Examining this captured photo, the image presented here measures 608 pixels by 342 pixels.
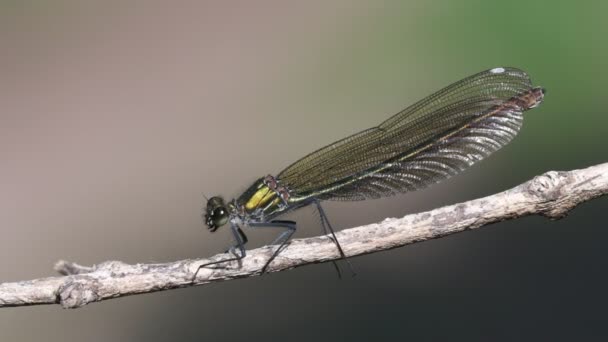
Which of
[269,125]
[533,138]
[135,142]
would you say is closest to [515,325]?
[533,138]

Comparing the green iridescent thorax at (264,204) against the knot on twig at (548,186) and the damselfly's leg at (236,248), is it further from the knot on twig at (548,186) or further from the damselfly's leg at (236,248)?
the knot on twig at (548,186)

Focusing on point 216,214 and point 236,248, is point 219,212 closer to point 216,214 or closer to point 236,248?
point 216,214

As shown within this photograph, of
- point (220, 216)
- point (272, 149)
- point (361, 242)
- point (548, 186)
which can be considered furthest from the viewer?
point (272, 149)

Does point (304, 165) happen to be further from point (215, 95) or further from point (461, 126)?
point (215, 95)

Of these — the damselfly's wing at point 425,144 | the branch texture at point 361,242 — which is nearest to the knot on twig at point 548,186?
the branch texture at point 361,242

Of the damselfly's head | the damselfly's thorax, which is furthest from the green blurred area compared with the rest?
the damselfly's head

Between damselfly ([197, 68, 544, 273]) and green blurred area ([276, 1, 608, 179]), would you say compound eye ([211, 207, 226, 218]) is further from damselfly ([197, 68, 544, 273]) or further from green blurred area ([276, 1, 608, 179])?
green blurred area ([276, 1, 608, 179])

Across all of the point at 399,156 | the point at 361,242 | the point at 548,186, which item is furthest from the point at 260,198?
the point at 548,186
